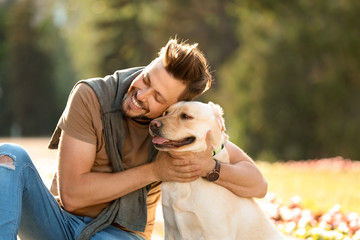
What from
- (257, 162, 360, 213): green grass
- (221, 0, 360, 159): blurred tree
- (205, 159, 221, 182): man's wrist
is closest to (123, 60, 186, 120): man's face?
(205, 159, 221, 182): man's wrist

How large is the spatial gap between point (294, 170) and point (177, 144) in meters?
6.73

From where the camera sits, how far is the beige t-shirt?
301 centimetres

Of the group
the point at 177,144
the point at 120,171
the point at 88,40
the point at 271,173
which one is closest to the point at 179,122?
the point at 177,144

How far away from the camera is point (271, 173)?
888 centimetres

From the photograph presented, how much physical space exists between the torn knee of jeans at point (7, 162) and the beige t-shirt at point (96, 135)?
1.09ft

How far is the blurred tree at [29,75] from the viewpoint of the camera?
3183 centimetres

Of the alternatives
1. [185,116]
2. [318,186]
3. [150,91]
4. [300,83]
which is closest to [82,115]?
[150,91]

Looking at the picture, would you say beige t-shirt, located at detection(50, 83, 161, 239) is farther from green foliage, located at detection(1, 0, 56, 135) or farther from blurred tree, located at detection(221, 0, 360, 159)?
green foliage, located at detection(1, 0, 56, 135)

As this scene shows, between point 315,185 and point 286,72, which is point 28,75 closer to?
point 286,72

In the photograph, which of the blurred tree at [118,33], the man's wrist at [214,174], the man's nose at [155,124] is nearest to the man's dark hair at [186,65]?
the man's nose at [155,124]

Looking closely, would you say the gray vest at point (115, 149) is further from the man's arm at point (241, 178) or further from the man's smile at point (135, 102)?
the man's arm at point (241, 178)

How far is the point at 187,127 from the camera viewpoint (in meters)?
3.23

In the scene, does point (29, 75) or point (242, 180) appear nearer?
point (242, 180)

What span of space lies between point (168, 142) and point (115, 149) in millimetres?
317
